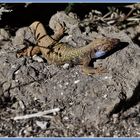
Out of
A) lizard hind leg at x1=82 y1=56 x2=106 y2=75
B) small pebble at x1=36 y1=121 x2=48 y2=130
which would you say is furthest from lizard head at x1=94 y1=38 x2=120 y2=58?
small pebble at x1=36 y1=121 x2=48 y2=130

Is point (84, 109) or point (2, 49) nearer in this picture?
point (84, 109)

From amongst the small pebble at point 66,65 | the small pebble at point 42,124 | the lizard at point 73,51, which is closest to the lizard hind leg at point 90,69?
the lizard at point 73,51

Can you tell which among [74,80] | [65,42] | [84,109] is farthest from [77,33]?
[84,109]

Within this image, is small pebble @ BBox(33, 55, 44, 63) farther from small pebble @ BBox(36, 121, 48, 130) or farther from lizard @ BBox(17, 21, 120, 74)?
small pebble @ BBox(36, 121, 48, 130)

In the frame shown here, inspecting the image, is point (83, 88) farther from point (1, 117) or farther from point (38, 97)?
point (1, 117)

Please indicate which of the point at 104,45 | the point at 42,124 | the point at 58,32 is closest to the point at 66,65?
the point at 104,45

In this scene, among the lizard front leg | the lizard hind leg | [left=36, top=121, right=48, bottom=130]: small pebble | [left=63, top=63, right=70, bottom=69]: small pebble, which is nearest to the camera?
[left=36, top=121, right=48, bottom=130]: small pebble

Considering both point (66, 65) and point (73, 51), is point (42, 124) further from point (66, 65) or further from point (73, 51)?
point (73, 51)
